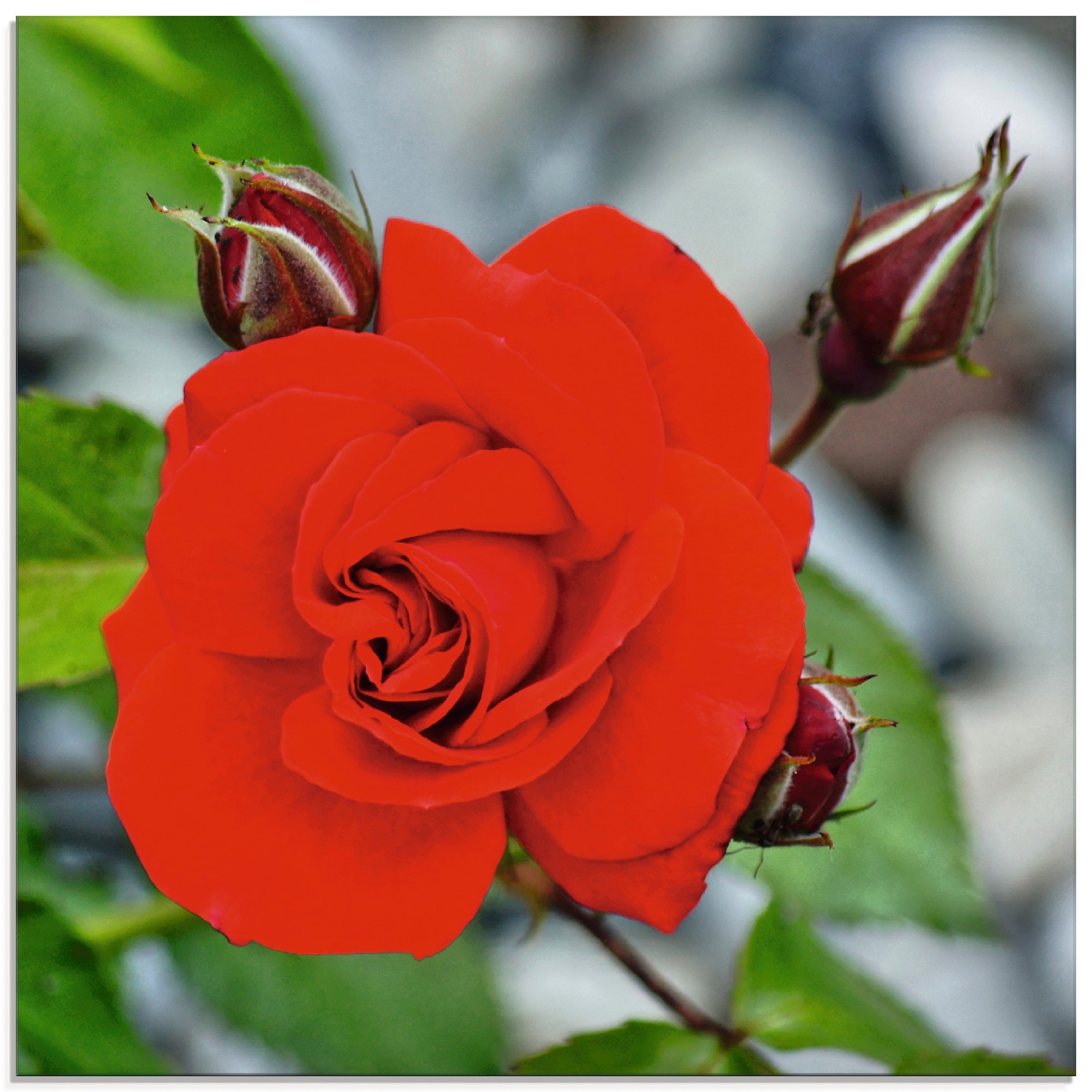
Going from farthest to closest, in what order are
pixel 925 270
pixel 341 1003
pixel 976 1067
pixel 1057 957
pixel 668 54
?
pixel 668 54
pixel 1057 957
pixel 341 1003
pixel 976 1067
pixel 925 270

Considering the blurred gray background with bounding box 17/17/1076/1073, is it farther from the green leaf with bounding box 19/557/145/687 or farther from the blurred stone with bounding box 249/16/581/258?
the green leaf with bounding box 19/557/145/687

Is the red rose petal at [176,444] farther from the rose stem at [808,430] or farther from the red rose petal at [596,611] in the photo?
the rose stem at [808,430]

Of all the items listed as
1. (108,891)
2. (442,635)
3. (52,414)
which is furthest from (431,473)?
(108,891)

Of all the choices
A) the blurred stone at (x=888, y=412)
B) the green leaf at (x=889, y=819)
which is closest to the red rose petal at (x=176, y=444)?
the green leaf at (x=889, y=819)

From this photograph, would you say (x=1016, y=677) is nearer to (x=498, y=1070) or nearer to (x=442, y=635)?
(x=498, y=1070)

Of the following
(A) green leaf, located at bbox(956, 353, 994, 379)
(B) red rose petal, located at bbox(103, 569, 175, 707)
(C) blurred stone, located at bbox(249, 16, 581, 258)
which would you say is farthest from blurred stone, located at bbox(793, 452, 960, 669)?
(B) red rose petal, located at bbox(103, 569, 175, 707)

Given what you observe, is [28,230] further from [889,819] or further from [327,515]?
[889,819]

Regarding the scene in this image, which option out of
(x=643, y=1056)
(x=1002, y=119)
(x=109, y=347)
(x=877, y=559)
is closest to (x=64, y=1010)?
(x=643, y=1056)
